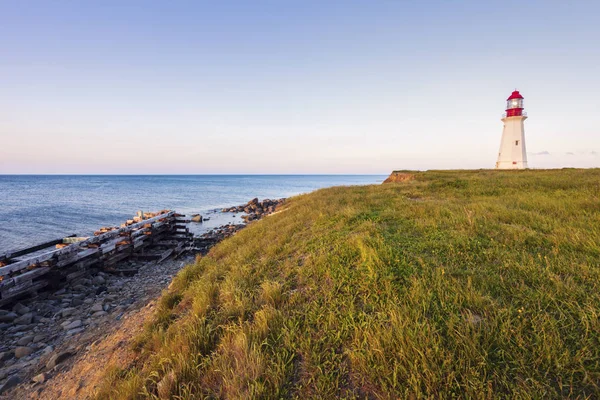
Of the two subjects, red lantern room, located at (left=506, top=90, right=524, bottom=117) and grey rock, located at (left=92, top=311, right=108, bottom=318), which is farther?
red lantern room, located at (left=506, top=90, right=524, bottom=117)

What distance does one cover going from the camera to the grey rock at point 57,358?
5121 mm

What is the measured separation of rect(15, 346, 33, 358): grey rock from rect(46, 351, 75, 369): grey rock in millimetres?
1178

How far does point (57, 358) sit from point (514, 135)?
4621 centimetres

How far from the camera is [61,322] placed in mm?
7289

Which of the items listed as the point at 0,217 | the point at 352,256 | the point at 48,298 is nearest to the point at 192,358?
the point at 352,256

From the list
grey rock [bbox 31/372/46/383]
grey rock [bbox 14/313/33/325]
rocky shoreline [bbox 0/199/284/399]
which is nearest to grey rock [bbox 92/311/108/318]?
rocky shoreline [bbox 0/199/284/399]

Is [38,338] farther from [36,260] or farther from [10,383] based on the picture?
[36,260]

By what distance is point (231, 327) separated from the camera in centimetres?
374

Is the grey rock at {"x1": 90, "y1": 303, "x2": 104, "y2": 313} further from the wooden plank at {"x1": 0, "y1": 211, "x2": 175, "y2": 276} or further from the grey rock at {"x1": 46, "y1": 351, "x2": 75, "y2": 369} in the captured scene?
the wooden plank at {"x1": 0, "y1": 211, "x2": 175, "y2": 276}

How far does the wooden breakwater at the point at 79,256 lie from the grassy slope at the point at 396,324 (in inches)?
255

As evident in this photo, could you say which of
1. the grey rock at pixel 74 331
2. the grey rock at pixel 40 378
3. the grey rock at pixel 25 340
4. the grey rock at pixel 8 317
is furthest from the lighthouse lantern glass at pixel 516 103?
the grey rock at pixel 8 317

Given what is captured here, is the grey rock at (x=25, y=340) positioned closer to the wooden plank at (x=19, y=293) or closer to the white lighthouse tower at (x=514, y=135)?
the wooden plank at (x=19, y=293)

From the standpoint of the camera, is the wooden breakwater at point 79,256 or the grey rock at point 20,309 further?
the wooden breakwater at point 79,256

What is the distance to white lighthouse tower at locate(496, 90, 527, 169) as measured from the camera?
110 ft
